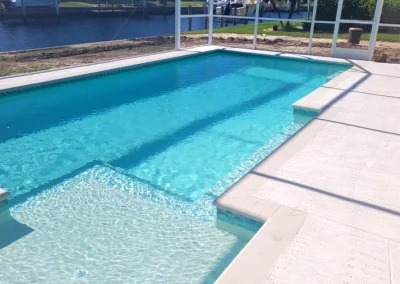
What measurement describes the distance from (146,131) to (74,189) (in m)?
1.89

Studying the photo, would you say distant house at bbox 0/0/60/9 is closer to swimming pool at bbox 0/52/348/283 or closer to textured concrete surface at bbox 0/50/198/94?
textured concrete surface at bbox 0/50/198/94

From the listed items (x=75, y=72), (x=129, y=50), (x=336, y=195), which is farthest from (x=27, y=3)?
(x=336, y=195)

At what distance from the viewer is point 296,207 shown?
314cm

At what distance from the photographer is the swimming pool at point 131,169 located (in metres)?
2.93

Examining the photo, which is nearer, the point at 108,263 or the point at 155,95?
the point at 108,263

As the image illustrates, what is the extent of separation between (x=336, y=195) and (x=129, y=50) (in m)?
9.03

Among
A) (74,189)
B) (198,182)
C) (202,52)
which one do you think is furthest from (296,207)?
(202,52)

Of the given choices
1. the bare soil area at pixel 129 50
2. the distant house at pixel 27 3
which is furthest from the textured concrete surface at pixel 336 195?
the distant house at pixel 27 3

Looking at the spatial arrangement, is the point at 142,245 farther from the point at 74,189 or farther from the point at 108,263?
the point at 74,189

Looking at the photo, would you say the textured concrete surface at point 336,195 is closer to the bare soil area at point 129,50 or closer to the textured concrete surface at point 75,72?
the textured concrete surface at point 75,72

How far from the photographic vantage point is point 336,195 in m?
3.35

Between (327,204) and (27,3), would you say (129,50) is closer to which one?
(327,204)

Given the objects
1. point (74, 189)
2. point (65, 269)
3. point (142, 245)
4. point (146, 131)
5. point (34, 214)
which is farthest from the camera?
point (146, 131)

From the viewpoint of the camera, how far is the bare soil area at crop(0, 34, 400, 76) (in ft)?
28.8
